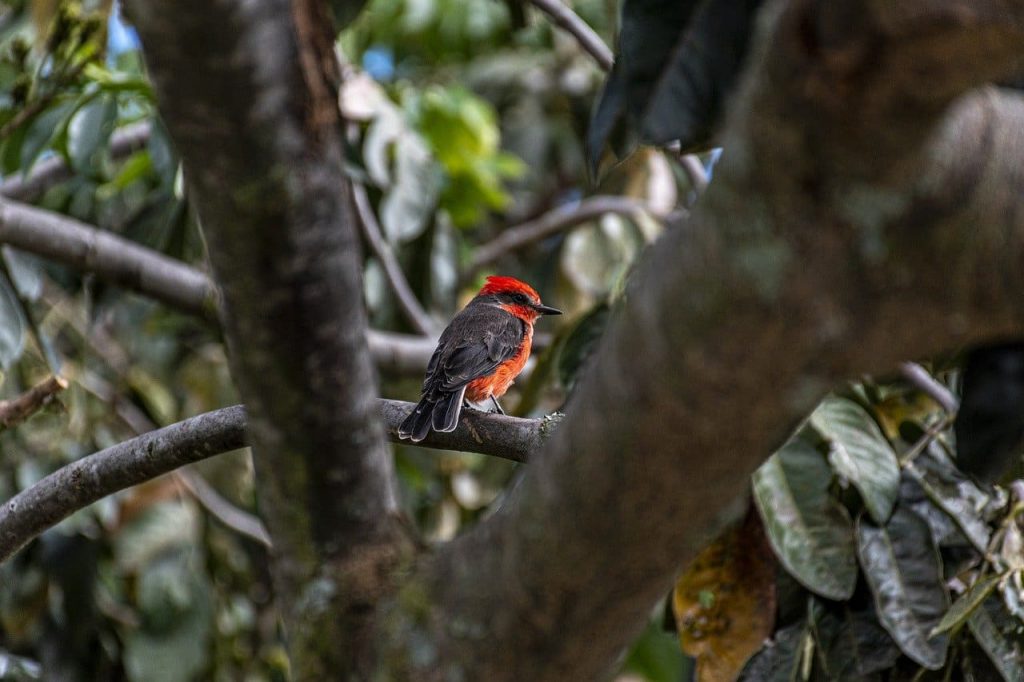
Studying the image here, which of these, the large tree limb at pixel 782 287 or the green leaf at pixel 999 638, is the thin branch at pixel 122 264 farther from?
the large tree limb at pixel 782 287

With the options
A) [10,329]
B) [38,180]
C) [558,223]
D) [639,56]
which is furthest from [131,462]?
[558,223]

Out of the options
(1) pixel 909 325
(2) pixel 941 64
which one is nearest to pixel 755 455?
(1) pixel 909 325

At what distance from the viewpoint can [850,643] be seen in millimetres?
3104

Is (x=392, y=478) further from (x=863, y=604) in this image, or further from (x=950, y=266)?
(x=863, y=604)

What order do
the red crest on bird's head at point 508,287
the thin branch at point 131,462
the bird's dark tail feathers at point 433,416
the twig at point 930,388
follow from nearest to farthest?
1. the thin branch at point 131,462
2. the bird's dark tail feathers at point 433,416
3. the twig at point 930,388
4. the red crest on bird's head at point 508,287

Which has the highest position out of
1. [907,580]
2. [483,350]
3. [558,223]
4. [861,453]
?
[861,453]

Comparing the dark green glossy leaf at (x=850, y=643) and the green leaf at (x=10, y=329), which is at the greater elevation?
the dark green glossy leaf at (x=850, y=643)

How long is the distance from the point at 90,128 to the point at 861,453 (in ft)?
9.76

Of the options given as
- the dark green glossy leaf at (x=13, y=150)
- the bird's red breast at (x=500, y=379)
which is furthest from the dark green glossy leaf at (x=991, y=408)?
the dark green glossy leaf at (x=13, y=150)

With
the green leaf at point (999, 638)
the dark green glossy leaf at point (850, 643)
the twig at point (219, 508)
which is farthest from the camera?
the twig at point (219, 508)

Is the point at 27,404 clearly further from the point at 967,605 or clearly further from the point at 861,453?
the point at 967,605

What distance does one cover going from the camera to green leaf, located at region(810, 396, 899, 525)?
3.19 metres

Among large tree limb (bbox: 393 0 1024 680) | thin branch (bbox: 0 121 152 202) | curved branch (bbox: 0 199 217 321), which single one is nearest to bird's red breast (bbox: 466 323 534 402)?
curved branch (bbox: 0 199 217 321)

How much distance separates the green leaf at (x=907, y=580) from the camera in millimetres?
2902
